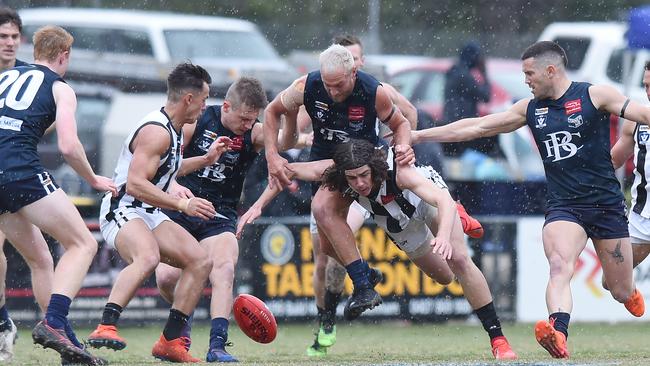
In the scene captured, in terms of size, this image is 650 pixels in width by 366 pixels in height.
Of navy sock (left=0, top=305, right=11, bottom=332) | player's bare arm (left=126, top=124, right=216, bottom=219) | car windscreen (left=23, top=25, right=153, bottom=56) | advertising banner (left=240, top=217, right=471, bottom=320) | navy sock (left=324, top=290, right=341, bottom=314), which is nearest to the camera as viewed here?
player's bare arm (left=126, top=124, right=216, bottom=219)

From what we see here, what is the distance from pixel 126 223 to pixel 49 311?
0.90 metres

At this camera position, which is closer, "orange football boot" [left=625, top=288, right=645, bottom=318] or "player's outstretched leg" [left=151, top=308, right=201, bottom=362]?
"player's outstretched leg" [left=151, top=308, right=201, bottom=362]

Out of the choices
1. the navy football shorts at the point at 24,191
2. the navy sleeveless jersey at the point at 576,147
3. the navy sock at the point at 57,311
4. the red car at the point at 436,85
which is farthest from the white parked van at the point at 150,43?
the navy sock at the point at 57,311

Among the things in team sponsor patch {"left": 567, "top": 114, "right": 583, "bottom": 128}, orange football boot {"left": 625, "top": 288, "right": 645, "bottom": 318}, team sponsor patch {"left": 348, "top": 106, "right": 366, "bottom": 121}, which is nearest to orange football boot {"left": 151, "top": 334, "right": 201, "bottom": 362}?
team sponsor patch {"left": 348, "top": 106, "right": 366, "bottom": 121}

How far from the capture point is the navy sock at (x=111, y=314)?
871 cm

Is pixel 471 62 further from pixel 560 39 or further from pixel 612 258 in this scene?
pixel 612 258

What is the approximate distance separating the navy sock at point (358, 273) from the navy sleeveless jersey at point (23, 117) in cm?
215

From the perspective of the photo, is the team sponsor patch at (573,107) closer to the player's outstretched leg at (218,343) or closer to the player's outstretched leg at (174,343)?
the player's outstretched leg at (218,343)

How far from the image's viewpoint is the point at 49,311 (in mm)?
8320

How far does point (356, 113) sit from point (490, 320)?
5.44 ft

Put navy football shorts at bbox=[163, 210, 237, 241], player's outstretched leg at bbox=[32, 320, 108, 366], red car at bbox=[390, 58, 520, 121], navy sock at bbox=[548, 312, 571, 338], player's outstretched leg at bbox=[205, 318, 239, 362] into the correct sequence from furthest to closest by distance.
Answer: red car at bbox=[390, 58, 520, 121]
navy football shorts at bbox=[163, 210, 237, 241]
player's outstretched leg at bbox=[205, 318, 239, 362]
navy sock at bbox=[548, 312, 571, 338]
player's outstretched leg at bbox=[32, 320, 108, 366]

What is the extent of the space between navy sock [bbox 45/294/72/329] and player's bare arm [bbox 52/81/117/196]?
2.35 feet

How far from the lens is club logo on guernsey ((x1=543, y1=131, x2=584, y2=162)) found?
909cm

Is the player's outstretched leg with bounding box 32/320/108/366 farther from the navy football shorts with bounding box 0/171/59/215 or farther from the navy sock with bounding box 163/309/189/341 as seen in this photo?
the navy sock with bounding box 163/309/189/341
